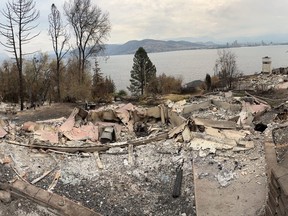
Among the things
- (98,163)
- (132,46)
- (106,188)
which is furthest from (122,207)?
(132,46)

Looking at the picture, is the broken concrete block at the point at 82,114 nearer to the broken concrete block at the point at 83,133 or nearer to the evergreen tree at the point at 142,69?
the broken concrete block at the point at 83,133

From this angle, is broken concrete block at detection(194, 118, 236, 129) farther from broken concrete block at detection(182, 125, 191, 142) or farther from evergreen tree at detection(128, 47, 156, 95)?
evergreen tree at detection(128, 47, 156, 95)

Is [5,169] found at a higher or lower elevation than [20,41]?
lower

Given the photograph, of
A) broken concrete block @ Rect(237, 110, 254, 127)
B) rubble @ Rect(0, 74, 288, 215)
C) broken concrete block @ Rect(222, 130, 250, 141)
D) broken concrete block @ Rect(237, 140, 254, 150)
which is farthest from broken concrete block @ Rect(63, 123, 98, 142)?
broken concrete block @ Rect(237, 110, 254, 127)

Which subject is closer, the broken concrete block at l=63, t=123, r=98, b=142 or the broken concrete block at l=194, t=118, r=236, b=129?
the broken concrete block at l=194, t=118, r=236, b=129

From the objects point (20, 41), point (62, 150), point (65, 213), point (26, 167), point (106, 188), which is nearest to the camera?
point (65, 213)

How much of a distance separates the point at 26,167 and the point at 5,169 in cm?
46

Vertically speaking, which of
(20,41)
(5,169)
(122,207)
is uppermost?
(20,41)

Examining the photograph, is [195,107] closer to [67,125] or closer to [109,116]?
[109,116]

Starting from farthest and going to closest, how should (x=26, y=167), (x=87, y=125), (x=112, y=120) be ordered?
(x=112, y=120) → (x=87, y=125) → (x=26, y=167)

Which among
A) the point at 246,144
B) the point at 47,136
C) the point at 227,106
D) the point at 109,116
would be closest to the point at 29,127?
the point at 47,136

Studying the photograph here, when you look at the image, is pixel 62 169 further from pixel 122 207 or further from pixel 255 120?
pixel 255 120

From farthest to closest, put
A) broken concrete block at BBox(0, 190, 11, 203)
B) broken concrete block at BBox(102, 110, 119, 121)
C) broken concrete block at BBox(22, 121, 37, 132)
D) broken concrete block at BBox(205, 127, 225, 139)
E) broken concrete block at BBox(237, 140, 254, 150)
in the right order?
broken concrete block at BBox(102, 110, 119, 121)
broken concrete block at BBox(22, 121, 37, 132)
broken concrete block at BBox(205, 127, 225, 139)
broken concrete block at BBox(237, 140, 254, 150)
broken concrete block at BBox(0, 190, 11, 203)

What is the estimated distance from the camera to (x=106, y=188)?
7418mm
